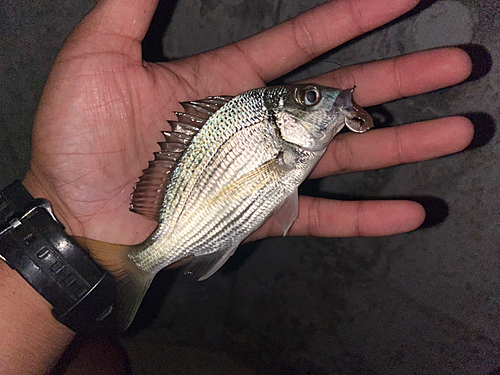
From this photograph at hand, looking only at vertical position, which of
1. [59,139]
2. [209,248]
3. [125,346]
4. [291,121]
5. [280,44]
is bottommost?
[125,346]

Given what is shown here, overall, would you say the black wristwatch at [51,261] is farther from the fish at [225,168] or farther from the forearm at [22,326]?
the forearm at [22,326]

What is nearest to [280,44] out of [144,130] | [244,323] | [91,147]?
[144,130]

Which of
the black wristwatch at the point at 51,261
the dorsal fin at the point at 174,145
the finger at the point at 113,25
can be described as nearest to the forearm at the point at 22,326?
the black wristwatch at the point at 51,261

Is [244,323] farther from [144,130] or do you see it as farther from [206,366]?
[144,130]

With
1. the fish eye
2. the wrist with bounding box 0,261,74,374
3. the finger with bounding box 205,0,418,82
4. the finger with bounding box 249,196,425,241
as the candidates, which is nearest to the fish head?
the fish eye

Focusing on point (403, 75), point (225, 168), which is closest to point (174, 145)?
point (225, 168)

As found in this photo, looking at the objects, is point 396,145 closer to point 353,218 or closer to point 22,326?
point 353,218

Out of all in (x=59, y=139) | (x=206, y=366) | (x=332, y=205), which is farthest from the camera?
(x=206, y=366)

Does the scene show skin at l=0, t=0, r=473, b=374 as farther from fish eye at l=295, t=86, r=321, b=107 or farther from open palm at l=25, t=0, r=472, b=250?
fish eye at l=295, t=86, r=321, b=107
